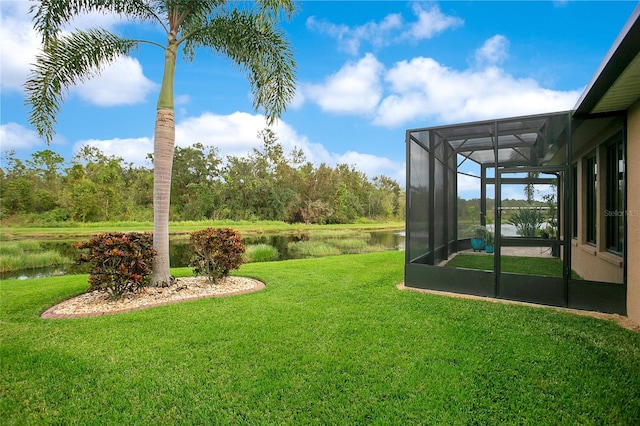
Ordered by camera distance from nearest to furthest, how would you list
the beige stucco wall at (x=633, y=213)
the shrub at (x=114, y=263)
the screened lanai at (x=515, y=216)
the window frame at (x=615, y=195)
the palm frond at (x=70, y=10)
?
the beige stucco wall at (x=633, y=213), the window frame at (x=615, y=195), the screened lanai at (x=515, y=216), the shrub at (x=114, y=263), the palm frond at (x=70, y=10)

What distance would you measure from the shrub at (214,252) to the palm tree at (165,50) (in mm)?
508

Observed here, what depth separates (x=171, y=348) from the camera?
10.8ft

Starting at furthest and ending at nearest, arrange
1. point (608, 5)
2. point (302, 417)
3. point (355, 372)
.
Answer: point (608, 5) < point (355, 372) < point (302, 417)

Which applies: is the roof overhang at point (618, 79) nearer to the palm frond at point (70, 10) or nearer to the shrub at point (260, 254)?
the palm frond at point (70, 10)

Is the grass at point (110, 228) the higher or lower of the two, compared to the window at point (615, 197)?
lower

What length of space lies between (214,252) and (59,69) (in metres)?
3.81

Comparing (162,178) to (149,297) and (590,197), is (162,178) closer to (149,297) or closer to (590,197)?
(149,297)

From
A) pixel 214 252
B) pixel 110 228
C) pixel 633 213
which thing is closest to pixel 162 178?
pixel 214 252

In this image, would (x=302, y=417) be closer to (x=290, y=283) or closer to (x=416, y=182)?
(x=290, y=283)

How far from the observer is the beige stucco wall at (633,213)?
3.97 metres

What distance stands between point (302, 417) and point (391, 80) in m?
14.2

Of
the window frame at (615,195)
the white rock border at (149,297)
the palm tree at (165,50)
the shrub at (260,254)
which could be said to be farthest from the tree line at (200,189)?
the window frame at (615,195)

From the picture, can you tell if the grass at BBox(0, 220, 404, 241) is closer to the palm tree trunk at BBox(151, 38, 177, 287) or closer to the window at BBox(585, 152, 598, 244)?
the palm tree trunk at BBox(151, 38, 177, 287)

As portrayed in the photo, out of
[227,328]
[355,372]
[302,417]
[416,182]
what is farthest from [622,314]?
[227,328]
